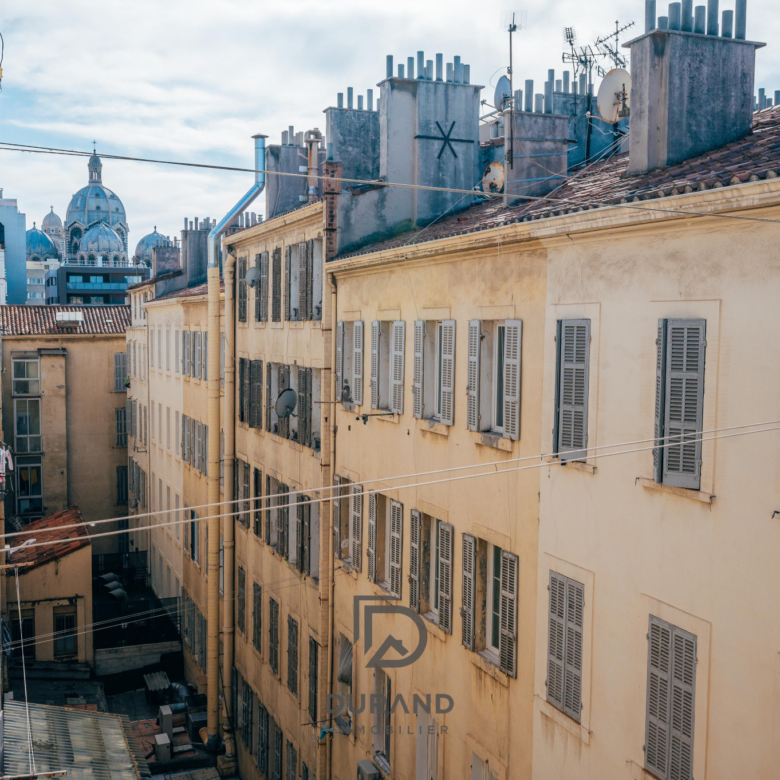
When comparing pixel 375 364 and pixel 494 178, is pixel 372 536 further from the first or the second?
pixel 494 178

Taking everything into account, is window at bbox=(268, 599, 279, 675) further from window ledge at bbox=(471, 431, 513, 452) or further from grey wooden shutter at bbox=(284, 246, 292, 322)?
window ledge at bbox=(471, 431, 513, 452)

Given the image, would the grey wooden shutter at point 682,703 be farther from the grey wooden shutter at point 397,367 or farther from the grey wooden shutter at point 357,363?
the grey wooden shutter at point 357,363

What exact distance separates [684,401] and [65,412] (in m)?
40.4

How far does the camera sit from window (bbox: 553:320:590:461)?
1078 cm

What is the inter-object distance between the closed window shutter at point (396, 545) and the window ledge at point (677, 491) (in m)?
6.52

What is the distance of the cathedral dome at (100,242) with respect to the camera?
116188 mm

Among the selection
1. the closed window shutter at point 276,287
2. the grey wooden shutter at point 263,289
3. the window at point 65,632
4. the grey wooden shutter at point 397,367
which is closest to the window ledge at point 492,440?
the grey wooden shutter at point 397,367

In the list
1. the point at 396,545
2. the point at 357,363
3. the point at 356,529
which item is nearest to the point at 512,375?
the point at 396,545

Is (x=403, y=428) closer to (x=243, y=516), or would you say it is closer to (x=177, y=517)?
(x=243, y=516)

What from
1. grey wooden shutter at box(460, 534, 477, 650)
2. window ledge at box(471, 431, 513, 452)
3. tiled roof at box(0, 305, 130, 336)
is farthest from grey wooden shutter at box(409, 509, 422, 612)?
tiled roof at box(0, 305, 130, 336)

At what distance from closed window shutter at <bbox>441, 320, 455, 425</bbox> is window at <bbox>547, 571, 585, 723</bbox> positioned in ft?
11.3

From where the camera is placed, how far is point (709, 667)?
29.2ft

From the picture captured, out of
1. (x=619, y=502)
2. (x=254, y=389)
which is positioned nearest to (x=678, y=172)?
(x=619, y=502)

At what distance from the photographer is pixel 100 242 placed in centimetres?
11662
